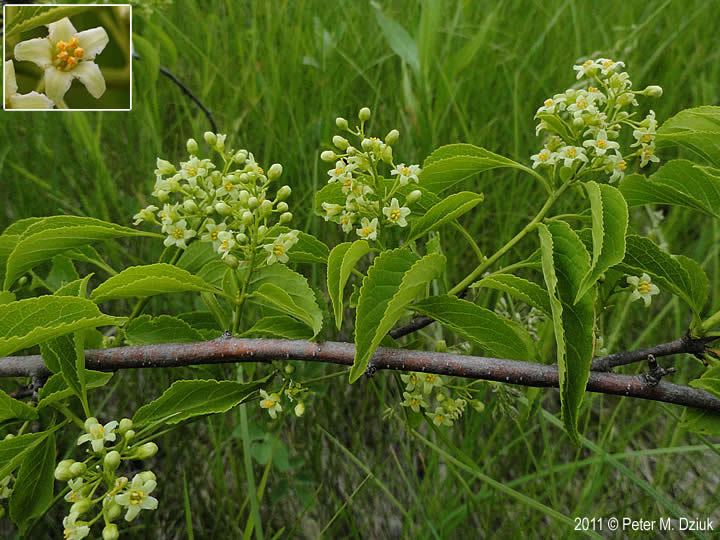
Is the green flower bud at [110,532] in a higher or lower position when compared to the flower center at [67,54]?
lower

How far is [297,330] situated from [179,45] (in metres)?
1.78

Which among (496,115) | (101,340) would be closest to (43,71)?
(101,340)

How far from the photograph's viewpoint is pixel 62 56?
1.30m

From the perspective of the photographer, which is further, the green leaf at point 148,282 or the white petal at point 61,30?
the white petal at point 61,30

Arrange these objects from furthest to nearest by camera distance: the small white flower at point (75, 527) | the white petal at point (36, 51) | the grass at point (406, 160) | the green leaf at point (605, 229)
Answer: the grass at point (406, 160) → the white petal at point (36, 51) → the small white flower at point (75, 527) → the green leaf at point (605, 229)

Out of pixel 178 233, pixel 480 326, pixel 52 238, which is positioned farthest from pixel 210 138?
pixel 480 326

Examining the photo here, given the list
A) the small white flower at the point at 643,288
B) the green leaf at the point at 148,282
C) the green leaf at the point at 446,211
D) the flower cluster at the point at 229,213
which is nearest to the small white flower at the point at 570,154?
the green leaf at the point at 446,211

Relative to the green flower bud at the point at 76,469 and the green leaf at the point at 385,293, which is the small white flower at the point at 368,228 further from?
the green flower bud at the point at 76,469

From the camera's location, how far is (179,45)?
7.72ft

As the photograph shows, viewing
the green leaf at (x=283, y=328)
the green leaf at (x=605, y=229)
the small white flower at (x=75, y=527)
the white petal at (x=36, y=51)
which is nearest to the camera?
the green leaf at (x=605, y=229)

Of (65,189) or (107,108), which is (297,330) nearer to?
(107,108)

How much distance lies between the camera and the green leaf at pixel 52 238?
84 centimetres

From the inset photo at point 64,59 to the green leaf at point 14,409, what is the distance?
0.72 meters

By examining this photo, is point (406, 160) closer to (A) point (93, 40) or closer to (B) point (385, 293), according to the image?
(A) point (93, 40)
